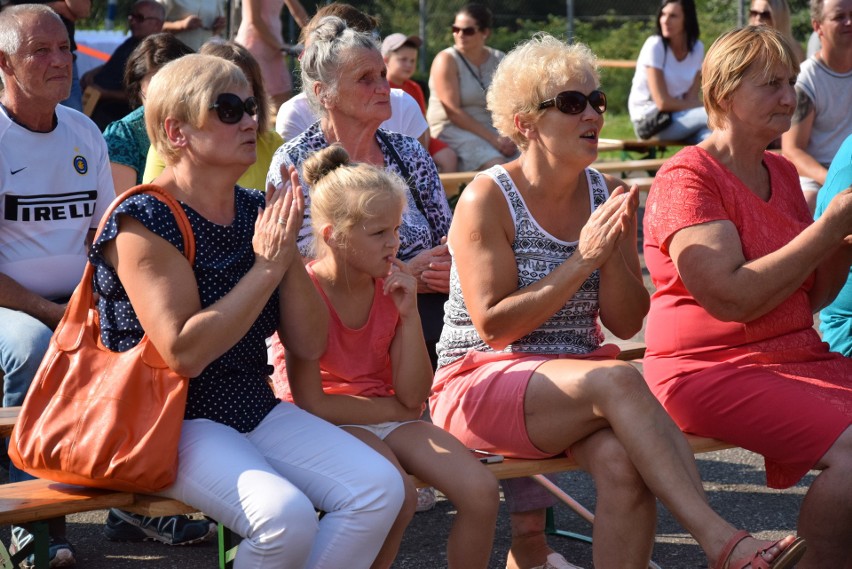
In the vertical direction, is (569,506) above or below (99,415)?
below

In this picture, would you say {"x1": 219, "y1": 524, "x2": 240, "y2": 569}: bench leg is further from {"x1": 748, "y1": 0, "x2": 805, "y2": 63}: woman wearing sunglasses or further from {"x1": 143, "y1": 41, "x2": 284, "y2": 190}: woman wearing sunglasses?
{"x1": 748, "y1": 0, "x2": 805, "y2": 63}: woman wearing sunglasses

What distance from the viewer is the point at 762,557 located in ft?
9.06

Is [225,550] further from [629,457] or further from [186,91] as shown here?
[186,91]

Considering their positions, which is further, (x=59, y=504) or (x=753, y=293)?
(x=753, y=293)

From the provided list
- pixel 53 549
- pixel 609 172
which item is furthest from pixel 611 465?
pixel 609 172

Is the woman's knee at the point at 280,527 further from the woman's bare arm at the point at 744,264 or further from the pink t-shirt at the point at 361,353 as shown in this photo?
the woman's bare arm at the point at 744,264

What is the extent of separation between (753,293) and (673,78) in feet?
19.7

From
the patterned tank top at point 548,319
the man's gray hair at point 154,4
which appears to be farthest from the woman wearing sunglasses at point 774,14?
the patterned tank top at point 548,319

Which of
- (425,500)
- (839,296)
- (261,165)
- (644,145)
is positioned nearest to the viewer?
(839,296)

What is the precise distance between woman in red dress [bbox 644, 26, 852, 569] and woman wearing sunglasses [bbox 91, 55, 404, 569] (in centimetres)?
100

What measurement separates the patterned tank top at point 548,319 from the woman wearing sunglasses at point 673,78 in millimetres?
5776

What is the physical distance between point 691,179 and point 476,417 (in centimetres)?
88

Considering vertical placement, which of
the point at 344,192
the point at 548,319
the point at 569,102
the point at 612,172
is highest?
the point at 569,102

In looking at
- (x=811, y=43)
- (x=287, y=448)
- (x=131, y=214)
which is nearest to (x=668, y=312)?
(x=287, y=448)
